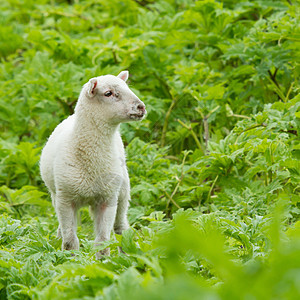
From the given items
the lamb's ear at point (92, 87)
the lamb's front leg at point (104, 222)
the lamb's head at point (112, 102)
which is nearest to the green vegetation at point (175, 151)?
the lamb's front leg at point (104, 222)

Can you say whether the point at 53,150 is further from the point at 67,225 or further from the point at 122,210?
Answer: the point at 122,210

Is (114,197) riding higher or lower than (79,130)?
lower

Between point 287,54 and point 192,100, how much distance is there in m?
1.48

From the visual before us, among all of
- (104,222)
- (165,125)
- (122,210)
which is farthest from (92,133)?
(165,125)

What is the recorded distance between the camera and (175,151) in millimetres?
7027

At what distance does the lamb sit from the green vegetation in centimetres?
28

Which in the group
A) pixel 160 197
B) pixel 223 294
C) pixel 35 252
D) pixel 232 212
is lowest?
pixel 160 197

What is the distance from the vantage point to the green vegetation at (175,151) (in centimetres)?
272

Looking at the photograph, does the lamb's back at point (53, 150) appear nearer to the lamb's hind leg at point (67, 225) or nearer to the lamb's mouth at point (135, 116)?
the lamb's hind leg at point (67, 225)

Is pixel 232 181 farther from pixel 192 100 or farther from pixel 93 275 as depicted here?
pixel 93 275

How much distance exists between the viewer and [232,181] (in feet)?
17.1

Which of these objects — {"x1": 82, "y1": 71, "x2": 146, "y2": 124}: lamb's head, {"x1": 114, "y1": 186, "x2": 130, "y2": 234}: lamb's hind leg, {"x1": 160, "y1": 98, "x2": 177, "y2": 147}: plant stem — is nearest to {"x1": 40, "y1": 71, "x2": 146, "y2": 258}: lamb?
{"x1": 82, "y1": 71, "x2": 146, "y2": 124}: lamb's head

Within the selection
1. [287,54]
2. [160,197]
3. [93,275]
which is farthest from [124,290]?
[287,54]

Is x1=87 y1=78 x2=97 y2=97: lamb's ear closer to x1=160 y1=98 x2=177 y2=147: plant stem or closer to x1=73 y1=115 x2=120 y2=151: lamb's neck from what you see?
x1=73 y1=115 x2=120 y2=151: lamb's neck
